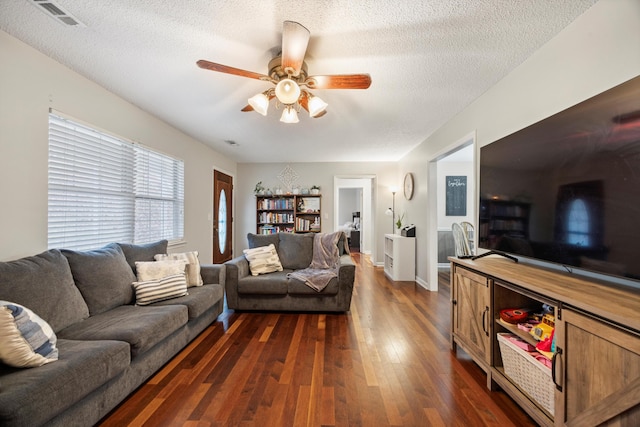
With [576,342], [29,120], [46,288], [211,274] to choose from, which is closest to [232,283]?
[211,274]

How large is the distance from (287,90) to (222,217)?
13.9 feet

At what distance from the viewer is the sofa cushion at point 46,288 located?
4.98 ft

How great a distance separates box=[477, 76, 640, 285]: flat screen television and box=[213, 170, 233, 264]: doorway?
4.70 meters

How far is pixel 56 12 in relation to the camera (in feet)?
5.22

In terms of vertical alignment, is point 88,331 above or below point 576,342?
below

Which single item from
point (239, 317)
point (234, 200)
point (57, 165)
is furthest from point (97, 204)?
point (234, 200)

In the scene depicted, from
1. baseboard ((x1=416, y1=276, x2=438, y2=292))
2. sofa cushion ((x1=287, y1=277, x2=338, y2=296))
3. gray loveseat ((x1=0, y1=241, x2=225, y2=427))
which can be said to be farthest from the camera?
baseboard ((x1=416, y1=276, x2=438, y2=292))

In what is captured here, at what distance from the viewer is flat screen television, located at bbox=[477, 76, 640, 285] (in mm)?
1146

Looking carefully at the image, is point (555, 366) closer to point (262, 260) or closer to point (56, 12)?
point (262, 260)

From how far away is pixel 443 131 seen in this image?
355cm

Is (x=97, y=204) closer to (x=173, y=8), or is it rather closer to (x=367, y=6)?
(x=173, y=8)

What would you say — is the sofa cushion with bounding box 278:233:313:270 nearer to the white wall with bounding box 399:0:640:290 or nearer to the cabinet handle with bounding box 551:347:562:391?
the white wall with bounding box 399:0:640:290

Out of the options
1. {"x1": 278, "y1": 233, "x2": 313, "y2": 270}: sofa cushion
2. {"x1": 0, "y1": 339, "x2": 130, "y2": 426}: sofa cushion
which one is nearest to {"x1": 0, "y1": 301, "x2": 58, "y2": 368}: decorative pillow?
{"x1": 0, "y1": 339, "x2": 130, "y2": 426}: sofa cushion

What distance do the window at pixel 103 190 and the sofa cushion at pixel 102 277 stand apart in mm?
388
